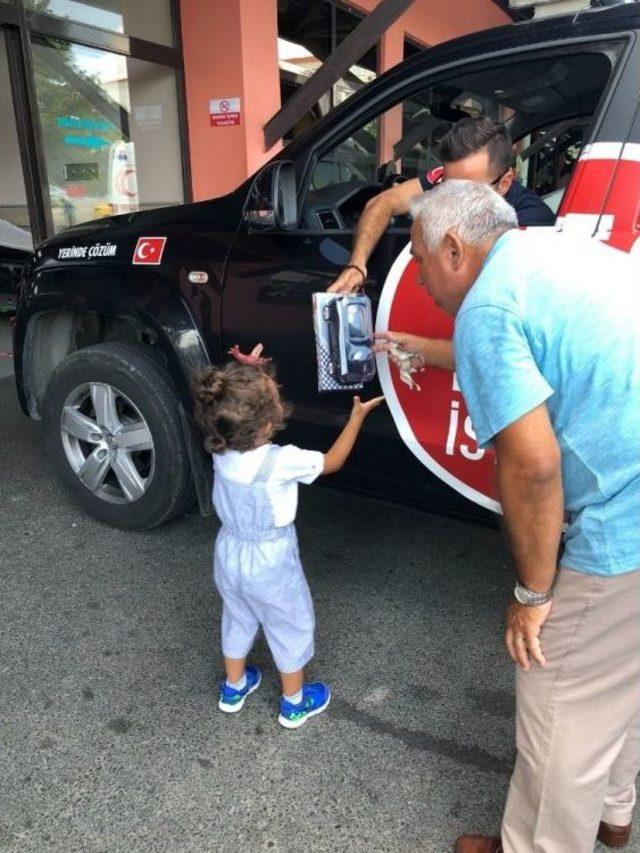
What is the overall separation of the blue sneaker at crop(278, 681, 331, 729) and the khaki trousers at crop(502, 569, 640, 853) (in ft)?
2.68

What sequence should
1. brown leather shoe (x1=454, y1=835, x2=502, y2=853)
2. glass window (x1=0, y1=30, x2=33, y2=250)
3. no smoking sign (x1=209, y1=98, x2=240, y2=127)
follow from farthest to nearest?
no smoking sign (x1=209, y1=98, x2=240, y2=127), glass window (x1=0, y1=30, x2=33, y2=250), brown leather shoe (x1=454, y1=835, x2=502, y2=853)

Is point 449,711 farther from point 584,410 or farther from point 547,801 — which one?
point 584,410

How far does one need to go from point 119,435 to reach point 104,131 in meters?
5.83

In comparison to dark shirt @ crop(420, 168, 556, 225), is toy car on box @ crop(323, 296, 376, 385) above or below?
below

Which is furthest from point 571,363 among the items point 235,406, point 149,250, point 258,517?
point 149,250

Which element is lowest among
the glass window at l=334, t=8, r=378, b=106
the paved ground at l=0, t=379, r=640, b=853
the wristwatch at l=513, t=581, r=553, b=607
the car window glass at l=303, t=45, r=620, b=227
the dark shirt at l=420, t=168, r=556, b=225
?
the paved ground at l=0, t=379, r=640, b=853

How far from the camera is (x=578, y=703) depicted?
140 centimetres

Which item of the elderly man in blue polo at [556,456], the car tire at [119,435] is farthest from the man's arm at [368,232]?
the car tire at [119,435]

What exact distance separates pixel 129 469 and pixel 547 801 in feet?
7.10

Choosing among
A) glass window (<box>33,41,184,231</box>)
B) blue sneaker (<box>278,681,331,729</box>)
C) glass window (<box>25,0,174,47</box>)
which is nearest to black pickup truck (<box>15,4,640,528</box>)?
blue sneaker (<box>278,681,331,729</box>)

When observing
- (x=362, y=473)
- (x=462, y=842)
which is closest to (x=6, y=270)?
(x=362, y=473)

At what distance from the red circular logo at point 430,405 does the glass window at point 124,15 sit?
5.96m

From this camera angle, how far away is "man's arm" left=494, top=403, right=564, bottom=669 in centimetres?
124

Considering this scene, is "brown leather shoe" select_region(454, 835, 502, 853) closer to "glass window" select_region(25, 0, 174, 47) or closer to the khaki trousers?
the khaki trousers
